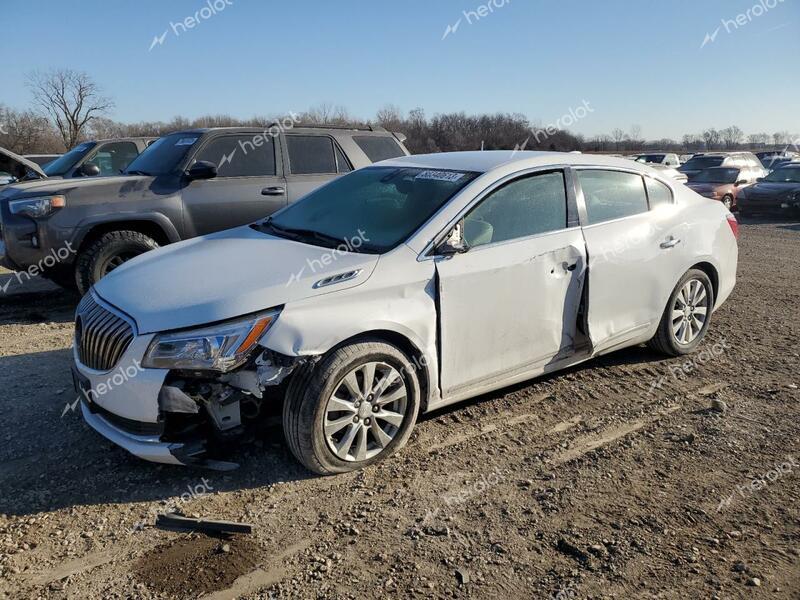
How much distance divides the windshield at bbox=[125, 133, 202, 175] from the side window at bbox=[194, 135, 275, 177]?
214 millimetres

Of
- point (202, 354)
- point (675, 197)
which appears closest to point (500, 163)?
point (675, 197)

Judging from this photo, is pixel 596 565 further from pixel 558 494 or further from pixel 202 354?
pixel 202 354

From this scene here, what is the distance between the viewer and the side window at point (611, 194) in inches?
173

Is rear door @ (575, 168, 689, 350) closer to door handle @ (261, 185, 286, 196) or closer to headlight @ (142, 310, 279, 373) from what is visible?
headlight @ (142, 310, 279, 373)

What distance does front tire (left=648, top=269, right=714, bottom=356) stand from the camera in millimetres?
4969

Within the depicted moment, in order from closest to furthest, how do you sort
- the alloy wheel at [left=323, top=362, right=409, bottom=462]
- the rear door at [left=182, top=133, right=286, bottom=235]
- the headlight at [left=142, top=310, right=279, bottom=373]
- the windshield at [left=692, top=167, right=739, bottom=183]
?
1. the headlight at [left=142, top=310, right=279, bottom=373]
2. the alloy wheel at [left=323, top=362, right=409, bottom=462]
3. the rear door at [left=182, top=133, right=286, bottom=235]
4. the windshield at [left=692, top=167, right=739, bottom=183]

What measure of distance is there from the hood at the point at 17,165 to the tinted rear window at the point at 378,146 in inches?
236

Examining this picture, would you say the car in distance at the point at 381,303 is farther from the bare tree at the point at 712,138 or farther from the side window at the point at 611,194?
the bare tree at the point at 712,138

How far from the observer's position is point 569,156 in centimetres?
456

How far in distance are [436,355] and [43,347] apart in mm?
3754

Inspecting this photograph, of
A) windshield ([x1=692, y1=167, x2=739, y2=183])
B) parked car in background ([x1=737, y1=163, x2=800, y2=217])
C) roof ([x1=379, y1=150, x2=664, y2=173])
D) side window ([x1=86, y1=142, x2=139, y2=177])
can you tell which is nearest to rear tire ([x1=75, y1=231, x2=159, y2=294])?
roof ([x1=379, y1=150, x2=664, y2=173])

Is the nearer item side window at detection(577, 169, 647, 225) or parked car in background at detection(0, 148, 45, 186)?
side window at detection(577, 169, 647, 225)

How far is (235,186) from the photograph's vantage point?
22.6 ft

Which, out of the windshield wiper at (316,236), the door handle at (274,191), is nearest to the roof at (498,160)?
the windshield wiper at (316,236)
